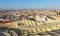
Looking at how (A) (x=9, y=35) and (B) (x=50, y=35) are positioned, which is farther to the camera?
(B) (x=50, y=35)

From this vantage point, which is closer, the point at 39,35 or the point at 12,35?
the point at 12,35

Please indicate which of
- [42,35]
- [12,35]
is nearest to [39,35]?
[42,35]

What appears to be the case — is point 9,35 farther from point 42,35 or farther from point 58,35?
point 58,35

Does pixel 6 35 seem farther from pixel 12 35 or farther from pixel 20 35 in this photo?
pixel 20 35

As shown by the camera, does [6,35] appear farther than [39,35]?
No

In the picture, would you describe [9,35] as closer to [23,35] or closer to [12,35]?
[12,35]

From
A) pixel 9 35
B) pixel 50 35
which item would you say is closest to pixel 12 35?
pixel 9 35

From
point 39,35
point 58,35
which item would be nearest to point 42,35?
point 39,35
